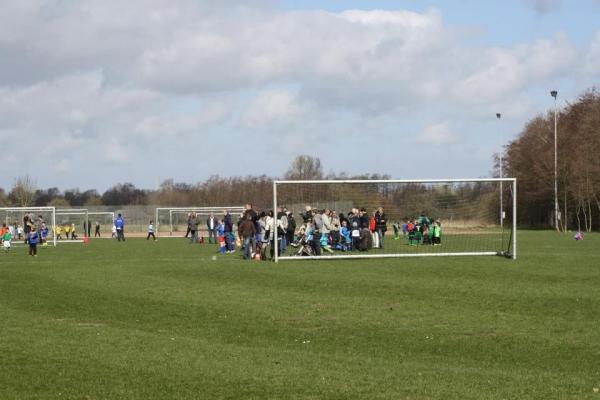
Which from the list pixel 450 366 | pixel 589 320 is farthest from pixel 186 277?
pixel 450 366

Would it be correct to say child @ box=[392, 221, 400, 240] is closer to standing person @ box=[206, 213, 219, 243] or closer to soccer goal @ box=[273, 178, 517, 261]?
soccer goal @ box=[273, 178, 517, 261]

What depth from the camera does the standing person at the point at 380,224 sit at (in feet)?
107

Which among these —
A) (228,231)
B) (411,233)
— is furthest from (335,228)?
(228,231)

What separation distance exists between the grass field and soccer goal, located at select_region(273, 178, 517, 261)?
6.27 m

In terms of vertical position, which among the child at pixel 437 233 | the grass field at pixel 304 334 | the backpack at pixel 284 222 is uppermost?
the backpack at pixel 284 222

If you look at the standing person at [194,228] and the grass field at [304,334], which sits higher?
the standing person at [194,228]

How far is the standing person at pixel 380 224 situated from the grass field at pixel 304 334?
8.64 metres

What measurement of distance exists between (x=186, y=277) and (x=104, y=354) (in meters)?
11.8

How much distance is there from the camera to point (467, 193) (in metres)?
30.4

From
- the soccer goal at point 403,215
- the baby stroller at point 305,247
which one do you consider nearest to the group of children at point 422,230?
the soccer goal at point 403,215

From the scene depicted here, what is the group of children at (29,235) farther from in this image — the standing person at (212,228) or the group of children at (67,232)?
the standing person at (212,228)

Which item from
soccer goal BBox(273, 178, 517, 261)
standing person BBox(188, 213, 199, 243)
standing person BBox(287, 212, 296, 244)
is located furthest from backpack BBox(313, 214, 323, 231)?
standing person BBox(188, 213, 199, 243)

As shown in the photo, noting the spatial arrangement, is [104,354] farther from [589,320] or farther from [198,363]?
[589,320]

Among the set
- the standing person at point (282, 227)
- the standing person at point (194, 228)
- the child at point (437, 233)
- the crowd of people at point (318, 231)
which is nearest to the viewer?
the crowd of people at point (318, 231)
